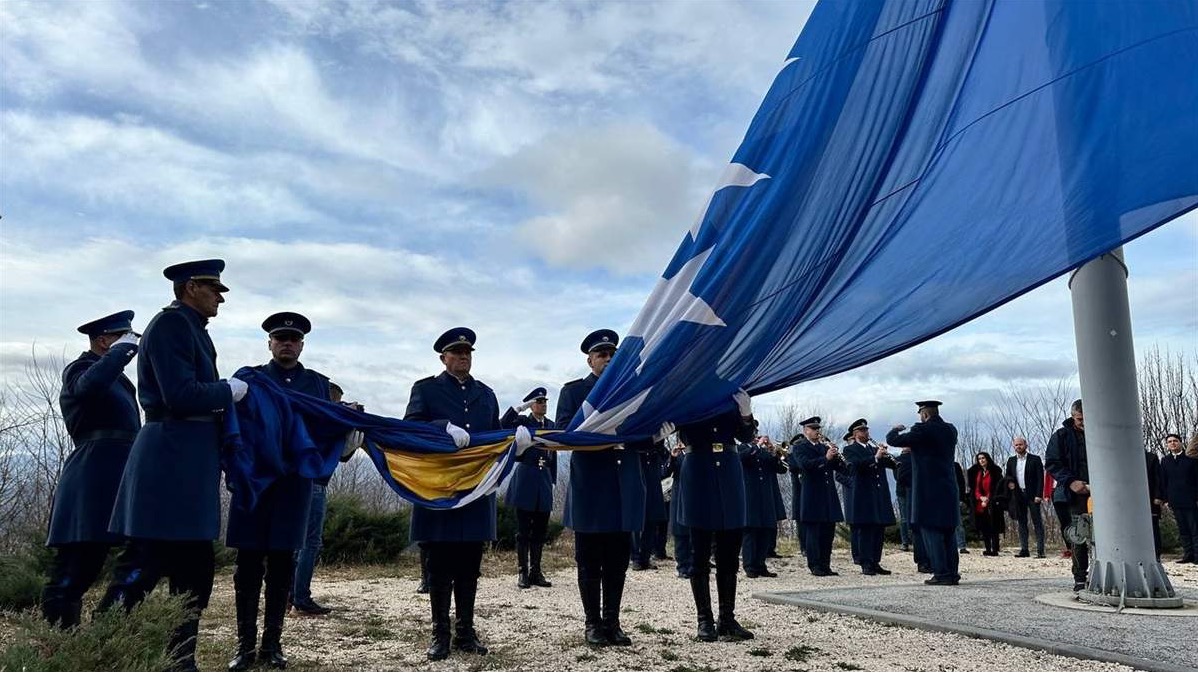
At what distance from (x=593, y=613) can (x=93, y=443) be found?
10.8 ft

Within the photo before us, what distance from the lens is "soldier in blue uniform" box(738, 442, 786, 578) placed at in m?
10.7

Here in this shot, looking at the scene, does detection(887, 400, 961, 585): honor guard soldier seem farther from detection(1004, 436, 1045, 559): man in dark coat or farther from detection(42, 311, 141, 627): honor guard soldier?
detection(42, 311, 141, 627): honor guard soldier

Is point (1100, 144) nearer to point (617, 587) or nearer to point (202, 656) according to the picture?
point (617, 587)

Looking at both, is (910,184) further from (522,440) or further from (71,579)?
(71,579)

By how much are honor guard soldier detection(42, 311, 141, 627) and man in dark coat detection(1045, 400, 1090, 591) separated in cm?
781

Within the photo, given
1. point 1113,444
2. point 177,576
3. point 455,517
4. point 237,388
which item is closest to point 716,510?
point 455,517

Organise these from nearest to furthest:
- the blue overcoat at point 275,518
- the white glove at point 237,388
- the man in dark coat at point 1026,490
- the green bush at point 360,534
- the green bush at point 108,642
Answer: the green bush at point 108,642, the white glove at point 237,388, the blue overcoat at point 275,518, the green bush at point 360,534, the man in dark coat at point 1026,490

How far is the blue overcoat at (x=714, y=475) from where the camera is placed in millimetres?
6176

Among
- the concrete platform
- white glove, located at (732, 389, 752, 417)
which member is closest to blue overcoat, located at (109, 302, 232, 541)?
white glove, located at (732, 389, 752, 417)

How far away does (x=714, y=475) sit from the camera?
623 cm

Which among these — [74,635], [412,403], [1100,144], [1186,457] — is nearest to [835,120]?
[1100,144]

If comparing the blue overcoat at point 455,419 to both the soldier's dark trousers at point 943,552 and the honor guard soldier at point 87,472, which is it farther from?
the soldier's dark trousers at point 943,552

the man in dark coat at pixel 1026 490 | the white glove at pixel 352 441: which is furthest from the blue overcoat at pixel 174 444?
the man in dark coat at pixel 1026 490

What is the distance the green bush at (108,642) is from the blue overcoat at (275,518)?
145 cm
